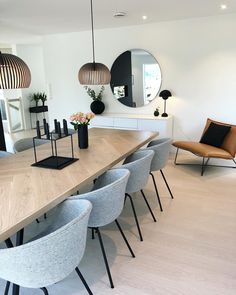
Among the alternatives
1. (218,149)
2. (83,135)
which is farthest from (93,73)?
(218,149)

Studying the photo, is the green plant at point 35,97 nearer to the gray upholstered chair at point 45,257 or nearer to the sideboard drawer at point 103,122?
the sideboard drawer at point 103,122

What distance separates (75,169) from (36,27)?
12.8 ft

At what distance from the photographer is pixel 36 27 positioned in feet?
16.7

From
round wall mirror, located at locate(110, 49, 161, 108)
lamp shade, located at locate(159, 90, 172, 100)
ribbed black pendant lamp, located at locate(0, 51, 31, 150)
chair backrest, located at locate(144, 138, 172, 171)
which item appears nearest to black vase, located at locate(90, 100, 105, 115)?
round wall mirror, located at locate(110, 49, 161, 108)

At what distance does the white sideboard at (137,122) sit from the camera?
493 centimetres

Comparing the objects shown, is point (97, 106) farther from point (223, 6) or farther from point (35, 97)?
point (35, 97)

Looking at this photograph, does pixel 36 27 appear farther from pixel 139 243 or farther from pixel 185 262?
pixel 185 262

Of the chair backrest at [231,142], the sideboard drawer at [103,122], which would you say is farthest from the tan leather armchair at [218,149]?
the sideboard drawer at [103,122]

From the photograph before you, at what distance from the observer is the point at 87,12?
3.98 m

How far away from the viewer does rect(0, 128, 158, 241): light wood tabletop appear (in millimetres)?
1603

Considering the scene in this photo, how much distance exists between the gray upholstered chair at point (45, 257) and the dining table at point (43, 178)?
0.14 m

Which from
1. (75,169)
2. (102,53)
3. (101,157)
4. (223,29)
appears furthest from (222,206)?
(102,53)

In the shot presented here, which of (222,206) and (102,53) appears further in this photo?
(102,53)

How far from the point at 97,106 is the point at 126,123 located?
0.80 meters
